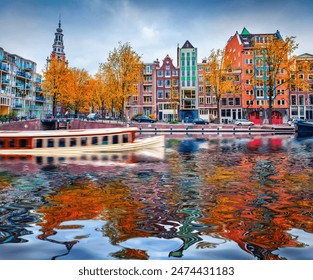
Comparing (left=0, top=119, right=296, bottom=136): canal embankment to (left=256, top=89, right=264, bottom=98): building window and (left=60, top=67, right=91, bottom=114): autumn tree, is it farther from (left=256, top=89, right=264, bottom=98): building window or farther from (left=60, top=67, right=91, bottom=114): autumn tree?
(left=256, top=89, right=264, bottom=98): building window

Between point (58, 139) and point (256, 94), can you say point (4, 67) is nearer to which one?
point (58, 139)

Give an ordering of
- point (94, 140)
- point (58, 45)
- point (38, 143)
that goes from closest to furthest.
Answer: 1. point (38, 143)
2. point (94, 140)
3. point (58, 45)

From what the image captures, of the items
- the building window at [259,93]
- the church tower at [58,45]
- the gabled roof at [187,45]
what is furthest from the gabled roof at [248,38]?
the church tower at [58,45]

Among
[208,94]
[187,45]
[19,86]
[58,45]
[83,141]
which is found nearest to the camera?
[83,141]

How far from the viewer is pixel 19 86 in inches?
2616

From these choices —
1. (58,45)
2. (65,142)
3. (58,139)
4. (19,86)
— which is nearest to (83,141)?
(65,142)

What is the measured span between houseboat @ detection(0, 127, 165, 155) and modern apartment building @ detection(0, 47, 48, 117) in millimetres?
46976

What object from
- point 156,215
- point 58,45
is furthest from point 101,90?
point 58,45

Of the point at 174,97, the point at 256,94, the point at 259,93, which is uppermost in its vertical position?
the point at 259,93

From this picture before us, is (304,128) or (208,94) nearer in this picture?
(304,128)

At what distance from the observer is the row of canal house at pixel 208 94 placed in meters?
60.6

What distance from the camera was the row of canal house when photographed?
60.6 metres

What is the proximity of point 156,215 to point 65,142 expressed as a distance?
12620mm

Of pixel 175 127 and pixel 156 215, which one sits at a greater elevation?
pixel 175 127
